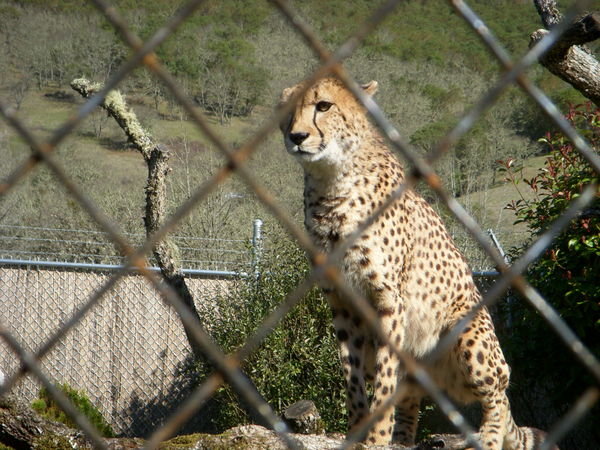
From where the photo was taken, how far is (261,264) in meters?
7.10

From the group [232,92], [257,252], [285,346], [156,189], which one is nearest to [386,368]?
[285,346]

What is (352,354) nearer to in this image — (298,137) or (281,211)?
(298,137)

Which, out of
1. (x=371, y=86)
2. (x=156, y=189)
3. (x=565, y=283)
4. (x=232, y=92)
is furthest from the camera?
(x=232, y=92)

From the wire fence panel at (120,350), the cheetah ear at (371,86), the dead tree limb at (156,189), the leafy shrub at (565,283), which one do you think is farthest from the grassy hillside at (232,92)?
the cheetah ear at (371,86)

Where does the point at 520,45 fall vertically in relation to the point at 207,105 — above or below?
below

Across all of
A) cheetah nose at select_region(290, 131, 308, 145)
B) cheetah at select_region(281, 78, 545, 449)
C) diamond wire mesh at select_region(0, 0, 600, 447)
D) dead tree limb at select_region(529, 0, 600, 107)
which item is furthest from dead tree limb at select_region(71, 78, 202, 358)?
diamond wire mesh at select_region(0, 0, 600, 447)

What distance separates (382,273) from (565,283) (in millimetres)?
1768

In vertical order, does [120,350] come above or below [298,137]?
above

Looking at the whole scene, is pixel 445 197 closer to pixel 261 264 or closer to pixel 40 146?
pixel 40 146

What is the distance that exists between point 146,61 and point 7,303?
319 inches

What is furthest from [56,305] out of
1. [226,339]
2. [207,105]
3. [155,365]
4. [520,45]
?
[520,45]

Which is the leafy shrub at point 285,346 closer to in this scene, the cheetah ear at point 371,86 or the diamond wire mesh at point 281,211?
the cheetah ear at point 371,86

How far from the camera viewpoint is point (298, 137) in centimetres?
395

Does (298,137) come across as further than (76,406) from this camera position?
No
